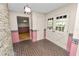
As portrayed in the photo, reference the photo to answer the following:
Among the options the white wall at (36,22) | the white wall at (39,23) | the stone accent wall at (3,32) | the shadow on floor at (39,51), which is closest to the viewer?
the stone accent wall at (3,32)

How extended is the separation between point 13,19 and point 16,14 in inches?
15.1

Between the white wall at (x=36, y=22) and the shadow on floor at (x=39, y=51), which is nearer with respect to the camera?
the shadow on floor at (x=39, y=51)

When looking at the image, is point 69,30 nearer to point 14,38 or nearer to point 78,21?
point 78,21

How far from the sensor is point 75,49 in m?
1.26

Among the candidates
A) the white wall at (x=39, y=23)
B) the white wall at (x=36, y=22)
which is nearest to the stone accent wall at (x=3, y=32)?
the white wall at (x=36, y=22)

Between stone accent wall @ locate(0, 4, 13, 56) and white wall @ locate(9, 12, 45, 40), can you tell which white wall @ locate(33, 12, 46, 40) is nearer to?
white wall @ locate(9, 12, 45, 40)

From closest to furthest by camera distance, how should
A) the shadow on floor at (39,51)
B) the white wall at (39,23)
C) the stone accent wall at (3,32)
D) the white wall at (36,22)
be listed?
the stone accent wall at (3,32)
the shadow on floor at (39,51)
the white wall at (36,22)
the white wall at (39,23)

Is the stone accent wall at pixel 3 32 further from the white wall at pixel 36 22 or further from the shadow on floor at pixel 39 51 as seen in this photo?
the white wall at pixel 36 22

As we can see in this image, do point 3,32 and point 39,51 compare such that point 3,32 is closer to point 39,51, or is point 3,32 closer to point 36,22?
point 39,51

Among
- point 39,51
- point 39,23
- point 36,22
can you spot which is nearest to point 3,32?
point 39,51

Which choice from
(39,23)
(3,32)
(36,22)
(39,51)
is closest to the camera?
(3,32)

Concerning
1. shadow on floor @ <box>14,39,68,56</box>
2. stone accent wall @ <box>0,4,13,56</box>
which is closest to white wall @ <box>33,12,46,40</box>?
shadow on floor @ <box>14,39,68,56</box>

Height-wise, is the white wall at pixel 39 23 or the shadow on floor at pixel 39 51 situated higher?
the white wall at pixel 39 23

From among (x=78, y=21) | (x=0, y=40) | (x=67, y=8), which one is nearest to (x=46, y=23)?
(x=67, y=8)
